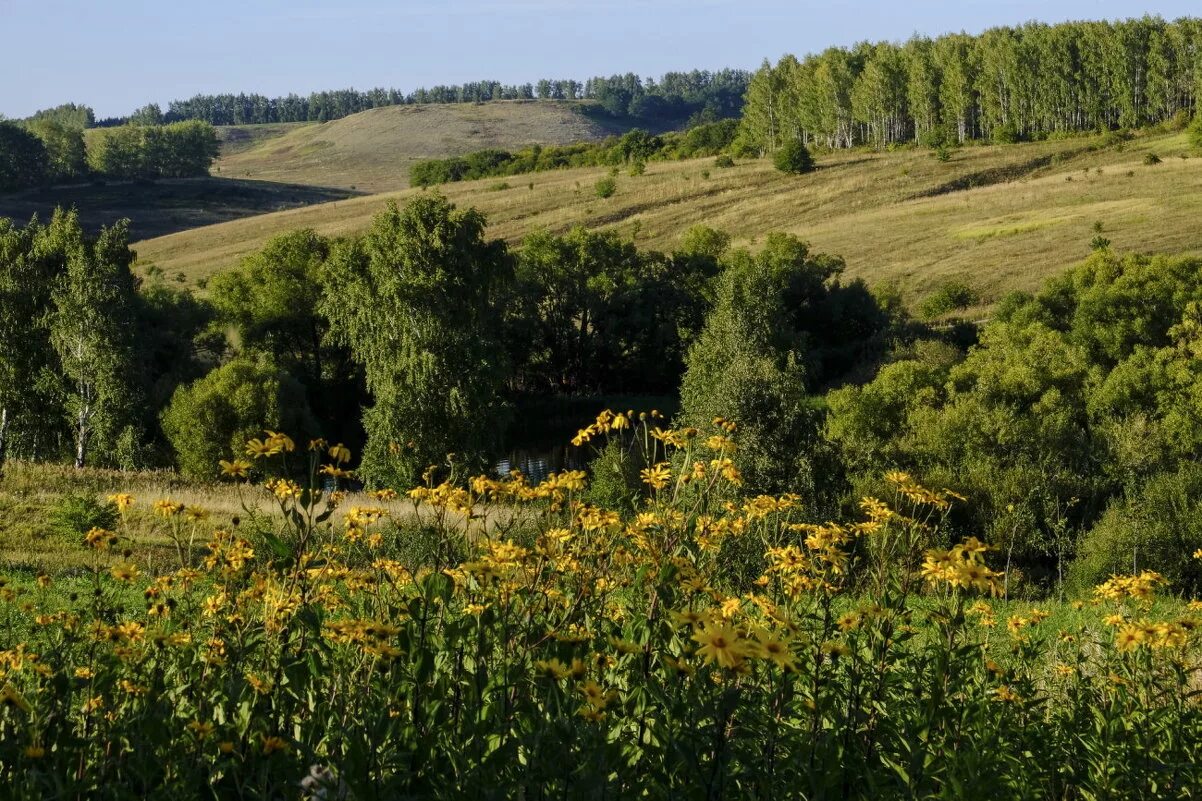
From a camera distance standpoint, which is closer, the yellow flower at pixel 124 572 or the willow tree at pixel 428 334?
the yellow flower at pixel 124 572

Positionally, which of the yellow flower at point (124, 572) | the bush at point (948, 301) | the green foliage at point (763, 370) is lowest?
the bush at point (948, 301)

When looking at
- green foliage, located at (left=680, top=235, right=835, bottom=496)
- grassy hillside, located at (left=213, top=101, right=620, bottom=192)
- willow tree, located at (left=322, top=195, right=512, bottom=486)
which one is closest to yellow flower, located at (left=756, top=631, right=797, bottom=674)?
green foliage, located at (left=680, top=235, right=835, bottom=496)

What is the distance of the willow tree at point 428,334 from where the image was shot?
32.6m

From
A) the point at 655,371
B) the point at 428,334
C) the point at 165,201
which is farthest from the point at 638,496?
the point at 165,201

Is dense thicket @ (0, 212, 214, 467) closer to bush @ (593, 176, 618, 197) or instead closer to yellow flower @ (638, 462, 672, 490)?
yellow flower @ (638, 462, 672, 490)

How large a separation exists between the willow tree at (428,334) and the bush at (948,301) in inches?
970

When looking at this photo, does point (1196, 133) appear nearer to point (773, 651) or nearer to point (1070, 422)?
point (1070, 422)

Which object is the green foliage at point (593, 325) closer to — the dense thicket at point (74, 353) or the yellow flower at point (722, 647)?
the dense thicket at point (74, 353)

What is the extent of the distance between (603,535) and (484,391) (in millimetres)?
28712

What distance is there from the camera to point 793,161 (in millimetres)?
87375

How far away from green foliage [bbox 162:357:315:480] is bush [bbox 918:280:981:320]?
30.0 metres

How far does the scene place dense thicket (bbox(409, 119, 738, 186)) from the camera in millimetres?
105500

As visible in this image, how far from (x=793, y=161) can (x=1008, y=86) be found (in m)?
26.5

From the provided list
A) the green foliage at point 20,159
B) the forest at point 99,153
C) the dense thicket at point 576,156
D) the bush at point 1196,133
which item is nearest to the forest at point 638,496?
the bush at point 1196,133
